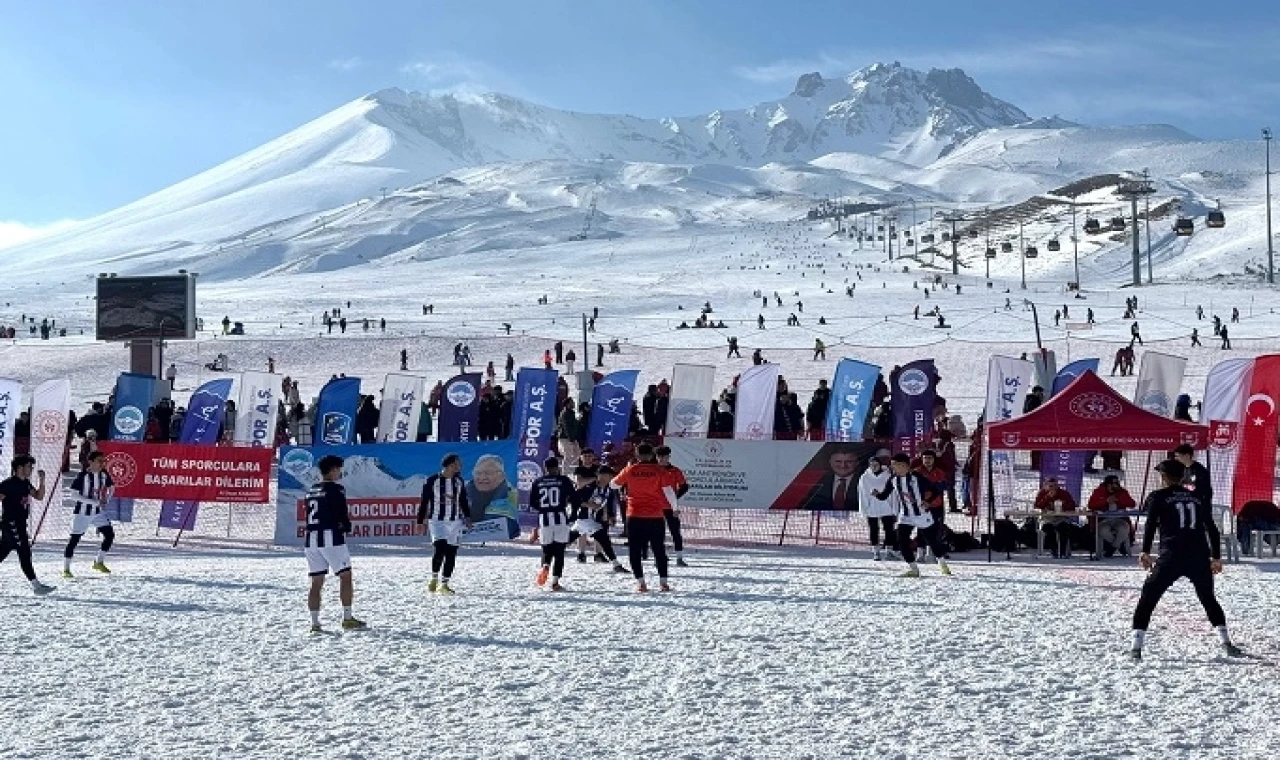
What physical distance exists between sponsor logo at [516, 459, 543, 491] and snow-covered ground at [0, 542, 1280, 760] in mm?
6237

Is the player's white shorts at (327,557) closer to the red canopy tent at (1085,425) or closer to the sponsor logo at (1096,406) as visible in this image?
the red canopy tent at (1085,425)

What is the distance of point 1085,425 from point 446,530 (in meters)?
7.09

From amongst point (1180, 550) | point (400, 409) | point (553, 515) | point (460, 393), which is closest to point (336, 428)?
point (400, 409)

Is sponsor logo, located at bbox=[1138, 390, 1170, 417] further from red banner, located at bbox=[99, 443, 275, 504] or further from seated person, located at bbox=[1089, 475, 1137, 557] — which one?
red banner, located at bbox=[99, 443, 275, 504]

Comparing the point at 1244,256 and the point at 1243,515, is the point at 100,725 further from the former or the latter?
the point at 1244,256

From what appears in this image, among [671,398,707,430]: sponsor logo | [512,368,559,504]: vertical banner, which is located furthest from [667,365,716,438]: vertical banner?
[512,368,559,504]: vertical banner

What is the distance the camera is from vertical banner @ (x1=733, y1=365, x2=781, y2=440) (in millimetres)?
21812

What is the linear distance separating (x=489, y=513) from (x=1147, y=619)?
1019 centimetres

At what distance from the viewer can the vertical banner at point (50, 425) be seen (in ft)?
63.8

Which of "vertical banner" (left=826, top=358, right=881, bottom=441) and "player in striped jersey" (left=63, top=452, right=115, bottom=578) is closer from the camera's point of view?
"player in striped jersey" (left=63, top=452, right=115, bottom=578)

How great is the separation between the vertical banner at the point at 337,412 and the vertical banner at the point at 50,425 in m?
3.72

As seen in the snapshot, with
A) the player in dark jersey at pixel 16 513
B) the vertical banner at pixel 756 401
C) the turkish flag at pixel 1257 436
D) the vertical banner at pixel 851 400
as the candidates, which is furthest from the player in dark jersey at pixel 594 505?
the turkish flag at pixel 1257 436

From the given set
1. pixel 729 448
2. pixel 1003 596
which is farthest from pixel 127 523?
pixel 1003 596

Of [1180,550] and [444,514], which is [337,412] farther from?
[1180,550]
